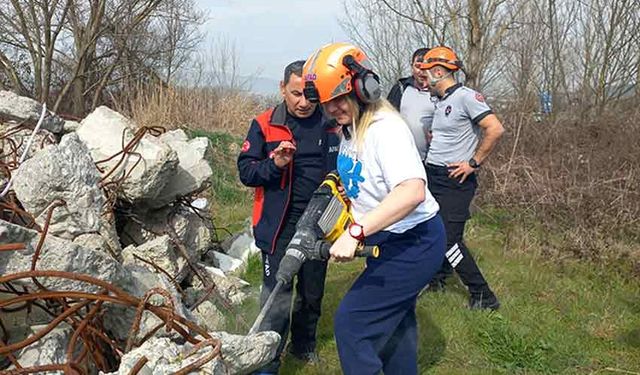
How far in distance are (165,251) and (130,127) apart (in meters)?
1.03

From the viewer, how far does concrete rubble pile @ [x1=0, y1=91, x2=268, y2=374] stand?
8.29 feet

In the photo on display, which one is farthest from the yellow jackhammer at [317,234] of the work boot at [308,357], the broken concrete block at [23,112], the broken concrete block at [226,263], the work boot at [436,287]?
the broken concrete block at [23,112]

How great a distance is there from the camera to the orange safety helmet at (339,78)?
108 inches

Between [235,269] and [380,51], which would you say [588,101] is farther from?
[235,269]

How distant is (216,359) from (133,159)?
8.07 feet

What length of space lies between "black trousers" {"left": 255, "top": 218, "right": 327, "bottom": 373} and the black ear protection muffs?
3.88ft

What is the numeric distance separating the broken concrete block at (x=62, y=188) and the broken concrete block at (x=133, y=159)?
659 mm

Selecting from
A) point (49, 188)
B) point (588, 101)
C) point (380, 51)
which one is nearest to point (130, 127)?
point (49, 188)

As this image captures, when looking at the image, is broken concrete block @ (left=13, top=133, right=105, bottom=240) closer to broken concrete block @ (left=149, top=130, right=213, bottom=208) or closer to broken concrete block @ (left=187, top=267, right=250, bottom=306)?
broken concrete block @ (left=149, top=130, right=213, bottom=208)

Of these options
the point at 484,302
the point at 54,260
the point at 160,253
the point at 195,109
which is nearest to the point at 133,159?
the point at 160,253

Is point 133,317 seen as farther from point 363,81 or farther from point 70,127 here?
point 70,127

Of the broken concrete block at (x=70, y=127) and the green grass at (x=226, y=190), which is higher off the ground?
the broken concrete block at (x=70, y=127)

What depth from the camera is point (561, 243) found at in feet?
21.2

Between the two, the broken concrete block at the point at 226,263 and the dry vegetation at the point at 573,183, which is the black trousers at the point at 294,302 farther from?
the dry vegetation at the point at 573,183
